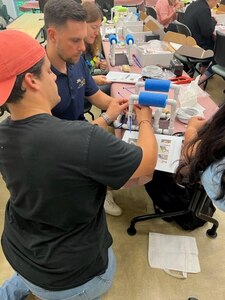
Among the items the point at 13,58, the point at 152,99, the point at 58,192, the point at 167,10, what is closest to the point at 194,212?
the point at 152,99

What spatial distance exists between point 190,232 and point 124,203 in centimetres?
50

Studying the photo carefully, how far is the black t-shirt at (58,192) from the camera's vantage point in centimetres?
69

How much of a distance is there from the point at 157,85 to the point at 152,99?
129 mm

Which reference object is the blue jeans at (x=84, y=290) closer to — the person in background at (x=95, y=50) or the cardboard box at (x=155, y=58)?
the person in background at (x=95, y=50)

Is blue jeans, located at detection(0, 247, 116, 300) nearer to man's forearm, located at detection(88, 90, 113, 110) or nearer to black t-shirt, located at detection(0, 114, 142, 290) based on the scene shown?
black t-shirt, located at detection(0, 114, 142, 290)

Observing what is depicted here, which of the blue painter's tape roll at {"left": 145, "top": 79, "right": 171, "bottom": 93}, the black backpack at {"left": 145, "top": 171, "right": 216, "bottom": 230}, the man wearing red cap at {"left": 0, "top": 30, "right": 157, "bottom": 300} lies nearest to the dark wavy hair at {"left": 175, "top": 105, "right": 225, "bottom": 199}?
the man wearing red cap at {"left": 0, "top": 30, "right": 157, "bottom": 300}

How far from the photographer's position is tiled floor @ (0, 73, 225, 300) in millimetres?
1441

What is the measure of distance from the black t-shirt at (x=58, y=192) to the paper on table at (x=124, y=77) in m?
1.24

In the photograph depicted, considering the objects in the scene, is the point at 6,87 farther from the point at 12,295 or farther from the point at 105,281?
the point at 12,295

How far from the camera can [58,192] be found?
74cm

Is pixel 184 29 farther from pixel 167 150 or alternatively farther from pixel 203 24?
pixel 167 150

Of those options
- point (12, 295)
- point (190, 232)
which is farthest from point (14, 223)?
point (190, 232)

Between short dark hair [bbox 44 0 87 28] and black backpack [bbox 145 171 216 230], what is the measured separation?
38.7 inches

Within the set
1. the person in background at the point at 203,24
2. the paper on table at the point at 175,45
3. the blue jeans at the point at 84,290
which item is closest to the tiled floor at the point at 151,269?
the blue jeans at the point at 84,290
